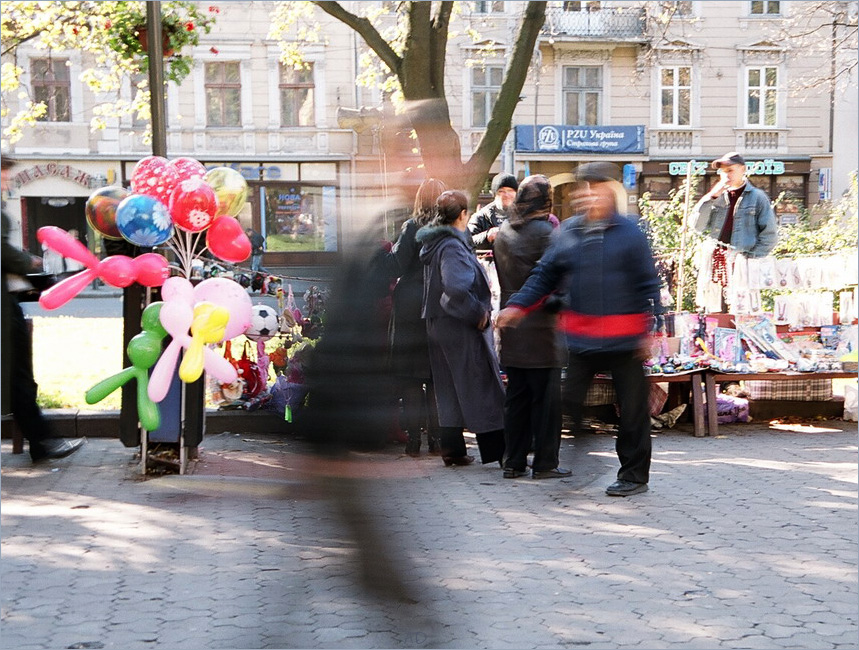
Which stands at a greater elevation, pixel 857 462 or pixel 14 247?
pixel 14 247

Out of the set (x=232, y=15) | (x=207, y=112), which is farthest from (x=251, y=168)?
(x=232, y=15)

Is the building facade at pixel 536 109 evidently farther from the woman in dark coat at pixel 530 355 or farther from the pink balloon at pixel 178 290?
the pink balloon at pixel 178 290

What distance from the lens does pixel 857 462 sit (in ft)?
24.6

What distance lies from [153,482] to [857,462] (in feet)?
16.2

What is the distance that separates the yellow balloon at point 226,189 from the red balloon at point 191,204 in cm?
19

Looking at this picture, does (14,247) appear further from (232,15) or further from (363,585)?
(232,15)

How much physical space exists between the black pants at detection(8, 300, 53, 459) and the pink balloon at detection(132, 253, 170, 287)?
1135mm

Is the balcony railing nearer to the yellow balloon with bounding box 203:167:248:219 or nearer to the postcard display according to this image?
the postcard display

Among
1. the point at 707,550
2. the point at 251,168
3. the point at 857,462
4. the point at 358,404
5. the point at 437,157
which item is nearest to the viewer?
the point at 358,404

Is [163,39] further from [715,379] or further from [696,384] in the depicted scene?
[715,379]

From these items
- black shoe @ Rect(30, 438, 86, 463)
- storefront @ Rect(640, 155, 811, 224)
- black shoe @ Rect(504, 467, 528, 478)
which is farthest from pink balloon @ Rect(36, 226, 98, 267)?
storefront @ Rect(640, 155, 811, 224)

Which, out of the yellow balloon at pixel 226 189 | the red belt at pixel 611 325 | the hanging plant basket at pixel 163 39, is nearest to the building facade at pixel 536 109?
the hanging plant basket at pixel 163 39

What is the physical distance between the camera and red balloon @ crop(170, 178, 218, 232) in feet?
21.9

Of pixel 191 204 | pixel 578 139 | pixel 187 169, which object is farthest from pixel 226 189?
pixel 578 139
